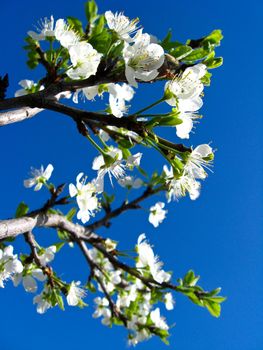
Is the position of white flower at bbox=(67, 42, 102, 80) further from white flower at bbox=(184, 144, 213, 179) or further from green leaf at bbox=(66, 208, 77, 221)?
green leaf at bbox=(66, 208, 77, 221)

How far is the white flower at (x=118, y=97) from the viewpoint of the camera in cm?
183

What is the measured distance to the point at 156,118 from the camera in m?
1.59

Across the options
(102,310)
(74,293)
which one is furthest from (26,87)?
(102,310)

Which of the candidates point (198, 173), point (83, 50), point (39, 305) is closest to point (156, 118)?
point (198, 173)

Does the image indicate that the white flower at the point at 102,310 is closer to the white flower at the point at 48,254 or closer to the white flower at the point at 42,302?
the white flower at the point at 42,302

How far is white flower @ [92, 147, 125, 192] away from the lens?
73.1 inches

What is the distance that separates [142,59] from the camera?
161 centimetres

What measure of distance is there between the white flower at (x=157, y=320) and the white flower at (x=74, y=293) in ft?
2.96

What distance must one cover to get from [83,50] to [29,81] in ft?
3.56

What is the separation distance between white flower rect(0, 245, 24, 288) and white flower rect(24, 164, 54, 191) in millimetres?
503

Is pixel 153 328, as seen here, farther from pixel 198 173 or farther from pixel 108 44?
pixel 108 44

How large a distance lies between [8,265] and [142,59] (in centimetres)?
155

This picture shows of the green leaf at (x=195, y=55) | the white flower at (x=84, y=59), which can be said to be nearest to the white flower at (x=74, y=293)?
the white flower at (x=84, y=59)

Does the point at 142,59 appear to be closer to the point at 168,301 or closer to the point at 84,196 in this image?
the point at 84,196
